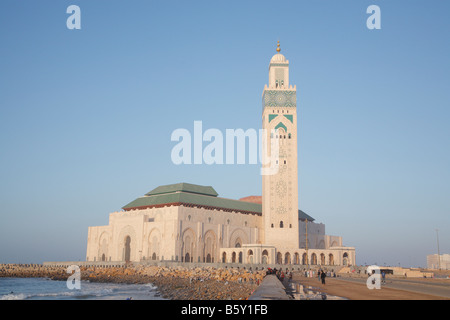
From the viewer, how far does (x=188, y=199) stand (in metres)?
74.2

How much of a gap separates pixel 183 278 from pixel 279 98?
4201 centimetres

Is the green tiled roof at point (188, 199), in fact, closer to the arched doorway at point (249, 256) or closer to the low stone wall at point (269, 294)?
the arched doorway at point (249, 256)

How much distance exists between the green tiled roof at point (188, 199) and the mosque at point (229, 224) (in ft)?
0.61

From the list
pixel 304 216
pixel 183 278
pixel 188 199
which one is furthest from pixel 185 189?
pixel 183 278

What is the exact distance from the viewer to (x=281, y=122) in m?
76.1

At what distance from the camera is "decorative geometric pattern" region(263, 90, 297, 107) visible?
76.8 meters

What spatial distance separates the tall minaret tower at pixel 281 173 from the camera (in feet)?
241

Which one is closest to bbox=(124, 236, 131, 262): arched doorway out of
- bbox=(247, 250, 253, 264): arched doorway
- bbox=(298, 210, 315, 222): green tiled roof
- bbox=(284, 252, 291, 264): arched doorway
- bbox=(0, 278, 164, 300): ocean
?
bbox=(247, 250, 253, 264): arched doorway

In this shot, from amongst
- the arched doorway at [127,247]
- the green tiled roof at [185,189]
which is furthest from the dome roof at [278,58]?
the arched doorway at [127,247]
